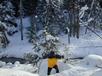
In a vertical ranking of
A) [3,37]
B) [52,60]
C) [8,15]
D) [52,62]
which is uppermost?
[8,15]

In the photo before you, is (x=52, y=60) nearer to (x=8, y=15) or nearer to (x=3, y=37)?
(x=3, y=37)

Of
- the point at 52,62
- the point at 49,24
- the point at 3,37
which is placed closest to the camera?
the point at 52,62

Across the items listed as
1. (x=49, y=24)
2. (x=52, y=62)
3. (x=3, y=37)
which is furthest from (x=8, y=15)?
(x=52, y=62)

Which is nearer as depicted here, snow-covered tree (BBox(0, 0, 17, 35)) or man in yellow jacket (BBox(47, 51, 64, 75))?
man in yellow jacket (BBox(47, 51, 64, 75))

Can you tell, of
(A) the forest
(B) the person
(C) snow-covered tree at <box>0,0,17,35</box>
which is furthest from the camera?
(C) snow-covered tree at <box>0,0,17,35</box>

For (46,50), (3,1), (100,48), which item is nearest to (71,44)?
(100,48)

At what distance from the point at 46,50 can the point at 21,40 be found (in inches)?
620

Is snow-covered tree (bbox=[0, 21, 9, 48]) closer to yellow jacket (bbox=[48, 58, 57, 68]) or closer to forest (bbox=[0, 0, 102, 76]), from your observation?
forest (bbox=[0, 0, 102, 76])

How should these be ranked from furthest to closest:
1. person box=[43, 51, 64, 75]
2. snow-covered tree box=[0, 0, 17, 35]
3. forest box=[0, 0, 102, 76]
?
snow-covered tree box=[0, 0, 17, 35] < forest box=[0, 0, 102, 76] < person box=[43, 51, 64, 75]

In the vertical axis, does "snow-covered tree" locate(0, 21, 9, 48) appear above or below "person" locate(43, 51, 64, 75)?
below

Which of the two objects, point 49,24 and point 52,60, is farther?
point 49,24

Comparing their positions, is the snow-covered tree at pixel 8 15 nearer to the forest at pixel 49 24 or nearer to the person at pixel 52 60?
the forest at pixel 49 24

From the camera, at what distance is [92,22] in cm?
4303

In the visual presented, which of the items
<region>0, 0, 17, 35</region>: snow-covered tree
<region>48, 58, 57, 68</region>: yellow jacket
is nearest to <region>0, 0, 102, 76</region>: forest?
<region>0, 0, 17, 35</region>: snow-covered tree
